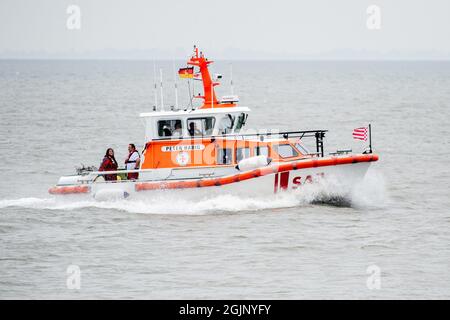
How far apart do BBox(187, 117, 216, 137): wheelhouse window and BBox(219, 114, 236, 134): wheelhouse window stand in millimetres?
196

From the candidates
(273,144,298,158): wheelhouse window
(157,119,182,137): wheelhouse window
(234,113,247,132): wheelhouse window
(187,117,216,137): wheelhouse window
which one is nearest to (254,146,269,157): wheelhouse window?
(273,144,298,158): wheelhouse window

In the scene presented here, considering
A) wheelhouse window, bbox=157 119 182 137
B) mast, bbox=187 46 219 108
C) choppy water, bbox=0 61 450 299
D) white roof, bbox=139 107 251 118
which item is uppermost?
mast, bbox=187 46 219 108

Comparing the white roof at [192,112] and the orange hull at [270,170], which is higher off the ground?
the white roof at [192,112]

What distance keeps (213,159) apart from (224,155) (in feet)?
0.89

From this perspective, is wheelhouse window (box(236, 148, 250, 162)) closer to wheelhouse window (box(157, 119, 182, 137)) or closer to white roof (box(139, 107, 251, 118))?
white roof (box(139, 107, 251, 118))

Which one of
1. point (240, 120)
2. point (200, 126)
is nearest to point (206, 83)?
point (200, 126)

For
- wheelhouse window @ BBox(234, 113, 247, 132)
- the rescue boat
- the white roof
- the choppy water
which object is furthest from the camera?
wheelhouse window @ BBox(234, 113, 247, 132)

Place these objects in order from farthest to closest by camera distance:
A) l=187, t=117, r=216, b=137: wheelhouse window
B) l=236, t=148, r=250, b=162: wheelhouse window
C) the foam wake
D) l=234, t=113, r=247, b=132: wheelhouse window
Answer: l=234, t=113, r=247, b=132: wheelhouse window
l=187, t=117, r=216, b=137: wheelhouse window
l=236, t=148, r=250, b=162: wheelhouse window
the foam wake

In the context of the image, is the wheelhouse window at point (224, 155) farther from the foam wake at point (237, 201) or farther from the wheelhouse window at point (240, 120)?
the foam wake at point (237, 201)

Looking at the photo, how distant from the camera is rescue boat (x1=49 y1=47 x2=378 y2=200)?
2006cm

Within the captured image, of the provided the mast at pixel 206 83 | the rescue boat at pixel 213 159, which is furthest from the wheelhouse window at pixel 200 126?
the mast at pixel 206 83

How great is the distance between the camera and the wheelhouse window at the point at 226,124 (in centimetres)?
2095

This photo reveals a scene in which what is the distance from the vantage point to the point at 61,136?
39.9 m
